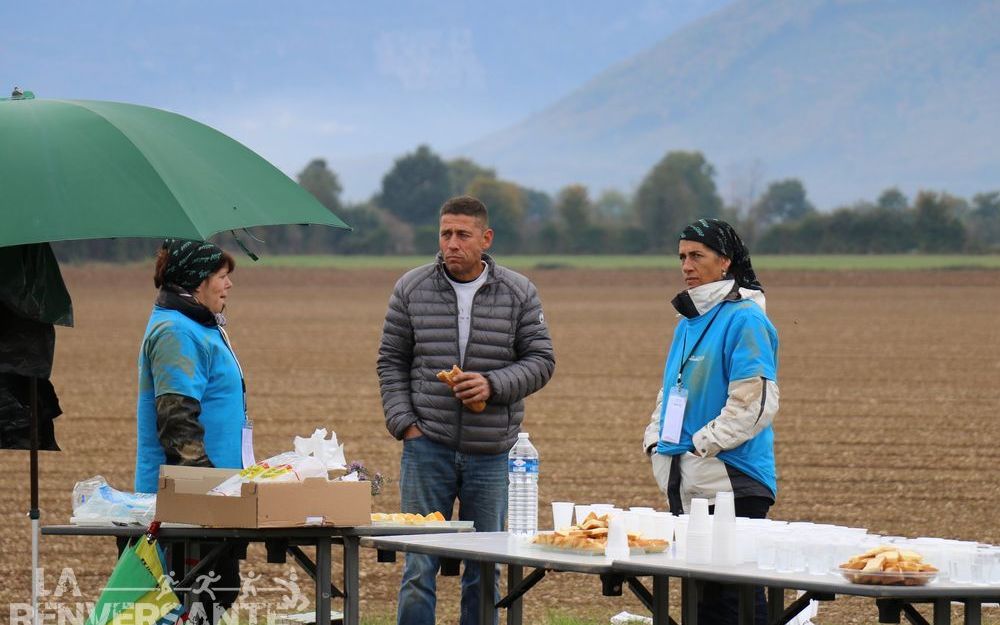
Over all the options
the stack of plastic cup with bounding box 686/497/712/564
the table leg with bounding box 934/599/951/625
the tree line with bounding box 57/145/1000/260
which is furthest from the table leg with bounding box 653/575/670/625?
the tree line with bounding box 57/145/1000/260

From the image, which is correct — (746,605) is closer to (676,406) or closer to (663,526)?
(663,526)

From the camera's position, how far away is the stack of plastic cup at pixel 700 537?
16.0ft

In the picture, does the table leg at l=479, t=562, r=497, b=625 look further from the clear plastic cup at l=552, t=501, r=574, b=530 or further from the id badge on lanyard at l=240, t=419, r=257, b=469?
the id badge on lanyard at l=240, t=419, r=257, b=469

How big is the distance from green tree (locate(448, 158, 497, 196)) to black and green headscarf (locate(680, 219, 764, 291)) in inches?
5404

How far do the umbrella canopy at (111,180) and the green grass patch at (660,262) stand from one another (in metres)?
55.1

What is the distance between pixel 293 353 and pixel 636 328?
9.95 metres

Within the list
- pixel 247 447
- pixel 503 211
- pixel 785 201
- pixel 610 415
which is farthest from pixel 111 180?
pixel 785 201

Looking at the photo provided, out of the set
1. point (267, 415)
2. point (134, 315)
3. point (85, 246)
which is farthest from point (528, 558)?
point (85, 246)

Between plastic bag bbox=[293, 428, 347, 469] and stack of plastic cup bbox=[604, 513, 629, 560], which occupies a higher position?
plastic bag bbox=[293, 428, 347, 469]

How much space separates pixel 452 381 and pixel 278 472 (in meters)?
1.01

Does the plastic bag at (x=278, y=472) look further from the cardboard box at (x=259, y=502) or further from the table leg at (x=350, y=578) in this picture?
the table leg at (x=350, y=578)

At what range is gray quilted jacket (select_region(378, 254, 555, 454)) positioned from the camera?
6566mm

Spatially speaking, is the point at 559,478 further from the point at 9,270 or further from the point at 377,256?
the point at 377,256

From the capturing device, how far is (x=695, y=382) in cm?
604
